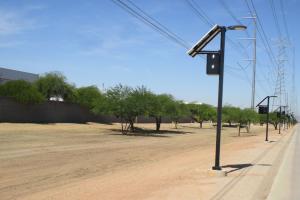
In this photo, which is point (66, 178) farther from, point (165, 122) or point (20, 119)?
point (165, 122)

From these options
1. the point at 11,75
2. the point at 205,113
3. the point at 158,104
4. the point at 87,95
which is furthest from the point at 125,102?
the point at 205,113

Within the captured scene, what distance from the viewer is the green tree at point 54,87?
7812 cm

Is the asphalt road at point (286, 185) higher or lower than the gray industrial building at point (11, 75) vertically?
lower

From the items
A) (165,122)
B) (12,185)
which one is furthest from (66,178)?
(165,122)

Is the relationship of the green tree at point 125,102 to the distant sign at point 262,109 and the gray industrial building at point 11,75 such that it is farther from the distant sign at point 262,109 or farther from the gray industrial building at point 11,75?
the gray industrial building at point 11,75

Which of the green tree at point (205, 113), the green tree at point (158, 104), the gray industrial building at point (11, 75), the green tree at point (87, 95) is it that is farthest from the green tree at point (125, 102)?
the green tree at point (205, 113)

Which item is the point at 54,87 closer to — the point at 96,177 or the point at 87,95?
the point at 87,95

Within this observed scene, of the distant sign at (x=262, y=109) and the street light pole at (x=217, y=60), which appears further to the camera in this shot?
the distant sign at (x=262, y=109)

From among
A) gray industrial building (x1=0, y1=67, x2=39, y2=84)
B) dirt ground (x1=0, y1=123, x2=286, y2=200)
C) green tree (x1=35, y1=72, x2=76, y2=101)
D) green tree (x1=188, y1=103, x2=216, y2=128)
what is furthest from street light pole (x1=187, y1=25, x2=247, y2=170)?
green tree (x1=188, y1=103, x2=216, y2=128)

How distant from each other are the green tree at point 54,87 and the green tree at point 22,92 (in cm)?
1643

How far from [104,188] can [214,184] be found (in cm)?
315

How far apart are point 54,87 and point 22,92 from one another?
21592 millimetres

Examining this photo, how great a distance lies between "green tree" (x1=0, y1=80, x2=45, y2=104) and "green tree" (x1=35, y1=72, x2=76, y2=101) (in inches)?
647

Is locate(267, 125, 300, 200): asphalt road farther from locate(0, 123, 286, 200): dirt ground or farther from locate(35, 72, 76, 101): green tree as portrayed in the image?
locate(35, 72, 76, 101): green tree
